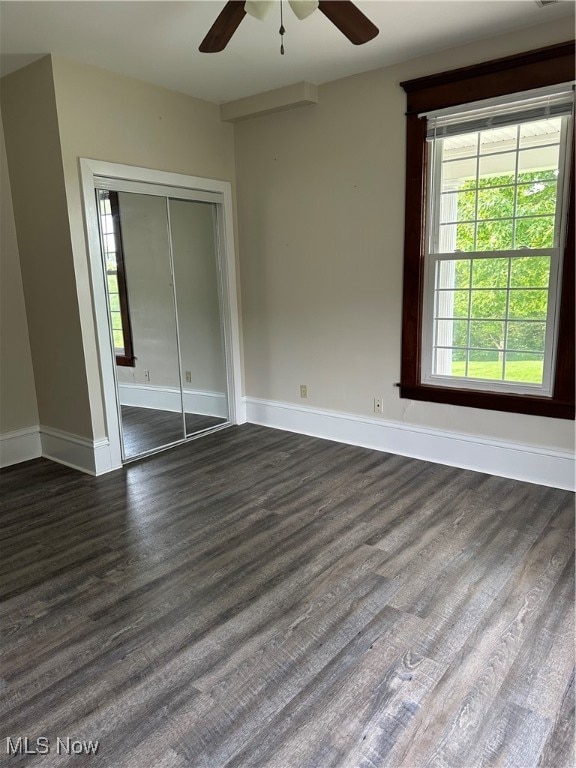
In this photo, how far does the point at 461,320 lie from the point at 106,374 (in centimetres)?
252

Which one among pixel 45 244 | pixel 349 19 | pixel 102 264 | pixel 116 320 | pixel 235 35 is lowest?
pixel 116 320

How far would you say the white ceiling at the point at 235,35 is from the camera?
8.71ft

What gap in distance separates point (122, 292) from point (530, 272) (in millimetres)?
2805

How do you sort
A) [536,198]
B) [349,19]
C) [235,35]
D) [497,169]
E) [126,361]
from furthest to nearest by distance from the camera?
[126,361] < [497,169] < [536,198] < [235,35] < [349,19]

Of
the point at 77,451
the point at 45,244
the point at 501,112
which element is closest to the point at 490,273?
the point at 501,112

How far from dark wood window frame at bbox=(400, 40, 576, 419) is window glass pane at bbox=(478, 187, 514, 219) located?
353 millimetres

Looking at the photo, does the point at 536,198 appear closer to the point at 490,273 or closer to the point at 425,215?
the point at 490,273

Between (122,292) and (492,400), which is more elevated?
(122,292)

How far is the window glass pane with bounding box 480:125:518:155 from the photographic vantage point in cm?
311

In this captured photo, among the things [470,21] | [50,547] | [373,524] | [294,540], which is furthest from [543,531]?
[470,21]

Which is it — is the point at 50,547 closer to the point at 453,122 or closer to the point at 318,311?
the point at 318,311

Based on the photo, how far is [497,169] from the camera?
3.19 meters

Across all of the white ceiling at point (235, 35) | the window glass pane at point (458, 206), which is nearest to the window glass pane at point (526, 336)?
the window glass pane at point (458, 206)

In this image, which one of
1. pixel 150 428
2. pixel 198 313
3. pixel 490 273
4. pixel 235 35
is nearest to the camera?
pixel 235 35
